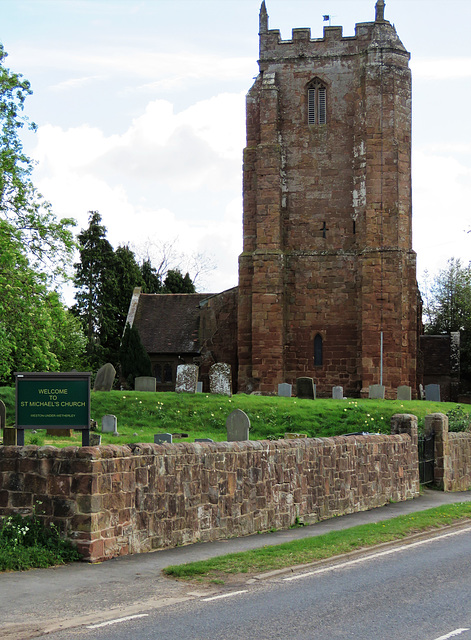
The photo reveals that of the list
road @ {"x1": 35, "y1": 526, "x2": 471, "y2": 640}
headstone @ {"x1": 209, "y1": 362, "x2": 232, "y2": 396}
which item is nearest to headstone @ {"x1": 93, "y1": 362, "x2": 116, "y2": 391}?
headstone @ {"x1": 209, "y1": 362, "x2": 232, "y2": 396}

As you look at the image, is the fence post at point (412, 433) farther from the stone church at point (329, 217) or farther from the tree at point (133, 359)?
the tree at point (133, 359)

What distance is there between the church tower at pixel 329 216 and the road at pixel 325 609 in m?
29.4

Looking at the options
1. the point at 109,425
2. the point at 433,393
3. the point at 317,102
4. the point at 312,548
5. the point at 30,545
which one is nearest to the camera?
the point at 30,545

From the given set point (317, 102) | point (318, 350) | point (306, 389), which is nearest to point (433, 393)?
point (306, 389)

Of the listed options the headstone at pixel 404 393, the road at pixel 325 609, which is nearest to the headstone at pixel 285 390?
the headstone at pixel 404 393

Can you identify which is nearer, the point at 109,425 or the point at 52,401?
the point at 52,401

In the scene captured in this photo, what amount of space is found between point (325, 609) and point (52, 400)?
521cm

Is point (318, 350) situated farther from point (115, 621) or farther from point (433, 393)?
point (115, 621)

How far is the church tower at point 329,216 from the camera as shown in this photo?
39688mm

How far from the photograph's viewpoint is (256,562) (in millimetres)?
10648

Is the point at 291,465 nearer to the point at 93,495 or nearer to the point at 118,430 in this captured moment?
the point at 93,495

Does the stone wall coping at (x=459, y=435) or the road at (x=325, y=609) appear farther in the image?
the stone wall coping at (x=459, y=435)

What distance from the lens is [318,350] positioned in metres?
41.4

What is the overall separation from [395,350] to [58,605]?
3235 cm
